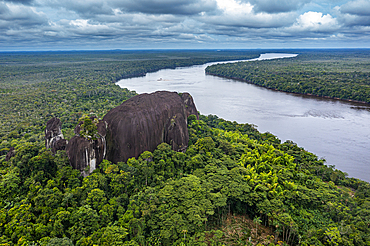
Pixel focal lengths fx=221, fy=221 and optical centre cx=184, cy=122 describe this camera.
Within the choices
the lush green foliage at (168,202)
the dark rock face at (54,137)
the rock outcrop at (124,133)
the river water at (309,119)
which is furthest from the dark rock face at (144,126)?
the river water at (309,119)

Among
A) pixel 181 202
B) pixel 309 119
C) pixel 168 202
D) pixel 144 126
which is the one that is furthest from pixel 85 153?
pixel 309 119

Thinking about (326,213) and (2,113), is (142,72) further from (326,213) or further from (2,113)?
(326,213)

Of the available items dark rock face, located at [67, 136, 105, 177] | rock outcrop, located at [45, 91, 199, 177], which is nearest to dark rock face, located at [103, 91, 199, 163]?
rock outcrop, located at [45, 91, 199, 177]

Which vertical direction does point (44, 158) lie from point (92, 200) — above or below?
above

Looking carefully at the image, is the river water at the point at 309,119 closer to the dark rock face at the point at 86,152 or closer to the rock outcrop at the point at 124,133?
the rock outcrop at the point at 124,133

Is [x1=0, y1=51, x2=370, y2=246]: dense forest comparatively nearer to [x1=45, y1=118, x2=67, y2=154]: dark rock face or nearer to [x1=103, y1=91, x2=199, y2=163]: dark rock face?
[x1=103, y1=91, x2=199, y2=163]: dark rock face

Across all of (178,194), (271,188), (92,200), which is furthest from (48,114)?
(271,188)
